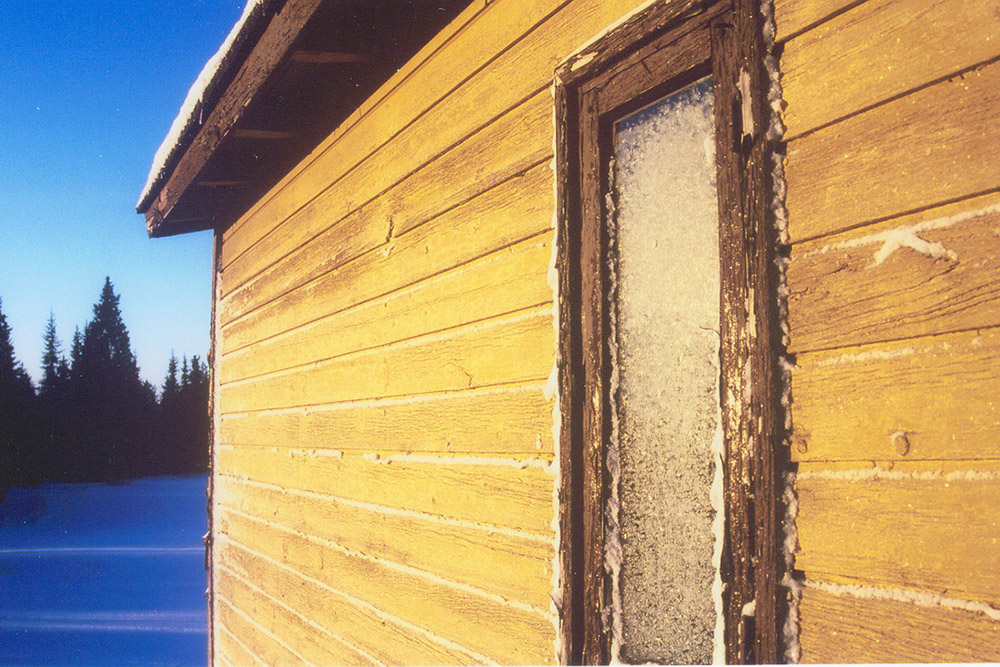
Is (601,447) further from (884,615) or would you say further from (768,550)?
(884,615)

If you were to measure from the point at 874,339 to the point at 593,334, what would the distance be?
669 mm

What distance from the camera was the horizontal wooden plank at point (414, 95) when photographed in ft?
6.75

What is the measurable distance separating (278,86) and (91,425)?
1787 inches

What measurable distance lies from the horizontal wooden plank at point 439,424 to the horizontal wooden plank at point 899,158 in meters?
0.86

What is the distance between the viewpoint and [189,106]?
3352 millimetres

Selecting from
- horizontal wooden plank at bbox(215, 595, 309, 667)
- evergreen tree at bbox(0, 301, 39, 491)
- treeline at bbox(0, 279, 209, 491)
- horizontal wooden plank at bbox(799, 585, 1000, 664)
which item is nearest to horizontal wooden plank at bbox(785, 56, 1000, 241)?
horizontal wooden plank at bbox(799, 585, 1000, 664)

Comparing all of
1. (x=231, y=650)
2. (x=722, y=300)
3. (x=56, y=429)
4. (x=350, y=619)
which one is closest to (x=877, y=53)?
(x=722, y=300)

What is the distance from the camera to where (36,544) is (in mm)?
21406

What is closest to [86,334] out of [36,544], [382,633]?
[36,544]

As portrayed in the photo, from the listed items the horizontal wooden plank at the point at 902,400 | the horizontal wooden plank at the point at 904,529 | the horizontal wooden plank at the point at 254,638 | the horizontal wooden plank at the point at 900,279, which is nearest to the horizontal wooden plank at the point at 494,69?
the horizontal wooden plank at the point at 900,279

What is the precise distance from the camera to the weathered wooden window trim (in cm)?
122

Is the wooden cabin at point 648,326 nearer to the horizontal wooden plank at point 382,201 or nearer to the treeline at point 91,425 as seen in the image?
the horizontal wooden plank at point 382,201

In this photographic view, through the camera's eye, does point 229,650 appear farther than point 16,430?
No

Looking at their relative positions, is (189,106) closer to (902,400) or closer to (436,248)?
(436,248)
